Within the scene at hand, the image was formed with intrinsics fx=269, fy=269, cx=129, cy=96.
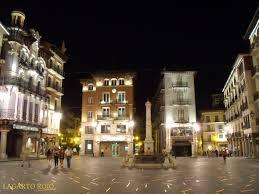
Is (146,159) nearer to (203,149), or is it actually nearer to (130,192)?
(130,192)

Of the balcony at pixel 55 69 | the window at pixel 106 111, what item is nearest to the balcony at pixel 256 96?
the window at pixel 106 111

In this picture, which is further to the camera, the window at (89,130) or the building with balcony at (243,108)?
the window at (89,130)

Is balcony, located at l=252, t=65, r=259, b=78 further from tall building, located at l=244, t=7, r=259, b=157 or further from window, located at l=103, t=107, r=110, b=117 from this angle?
window, located at l=103, t=107, r=110, b=117

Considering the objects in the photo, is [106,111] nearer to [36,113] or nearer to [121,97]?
[121,97]

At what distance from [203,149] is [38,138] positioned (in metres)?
46.9

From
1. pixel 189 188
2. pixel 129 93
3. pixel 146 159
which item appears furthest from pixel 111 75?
pixel 189 188

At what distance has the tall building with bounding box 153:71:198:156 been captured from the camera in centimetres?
6066

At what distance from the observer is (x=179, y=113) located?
61875 millimetres

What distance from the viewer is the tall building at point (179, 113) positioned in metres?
60.7

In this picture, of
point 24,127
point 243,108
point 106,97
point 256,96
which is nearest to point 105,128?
point 106,97

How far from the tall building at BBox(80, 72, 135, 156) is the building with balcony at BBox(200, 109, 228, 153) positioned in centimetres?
2468

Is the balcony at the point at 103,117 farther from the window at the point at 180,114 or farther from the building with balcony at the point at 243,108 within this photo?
the building with balcony at the point at 243,108

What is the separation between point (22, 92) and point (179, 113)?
35103 mm

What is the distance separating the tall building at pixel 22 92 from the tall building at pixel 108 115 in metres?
13.8
